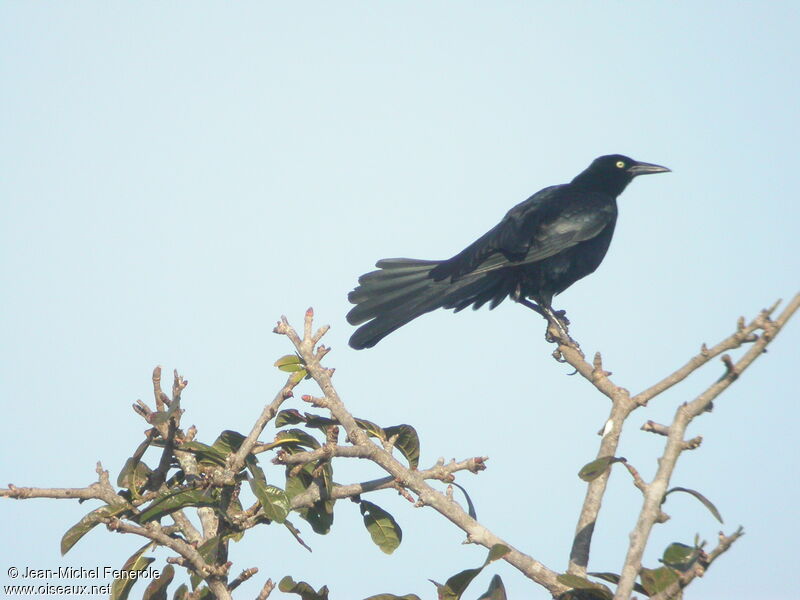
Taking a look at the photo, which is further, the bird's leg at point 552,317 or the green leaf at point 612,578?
the bird's leg at point 552,317

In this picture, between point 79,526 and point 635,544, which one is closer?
point 635,544

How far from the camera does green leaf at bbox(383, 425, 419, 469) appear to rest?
361 centimetres

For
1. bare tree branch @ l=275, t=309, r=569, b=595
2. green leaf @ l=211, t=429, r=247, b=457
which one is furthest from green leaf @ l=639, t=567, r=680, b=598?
green leaf @ l=211, t=429, r=247, b=457

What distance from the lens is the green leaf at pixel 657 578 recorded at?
2.67 m

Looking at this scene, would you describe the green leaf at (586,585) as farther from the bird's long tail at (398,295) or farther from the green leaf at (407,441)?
the bird's long tail at (398,295)

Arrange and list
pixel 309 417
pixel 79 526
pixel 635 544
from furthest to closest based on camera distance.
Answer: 1. pixel 309 417
2. pixel 79 526
3. pixel 635 544

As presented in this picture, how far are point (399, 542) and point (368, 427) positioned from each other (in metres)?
0.49

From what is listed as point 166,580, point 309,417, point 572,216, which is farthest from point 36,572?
point 572,216

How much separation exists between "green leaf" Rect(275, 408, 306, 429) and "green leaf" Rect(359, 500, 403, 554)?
0.43 meters

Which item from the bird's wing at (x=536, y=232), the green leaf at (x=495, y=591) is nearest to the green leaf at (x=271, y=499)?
the green leaf at (x=495, y=591)

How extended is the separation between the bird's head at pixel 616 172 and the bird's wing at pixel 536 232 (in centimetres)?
69

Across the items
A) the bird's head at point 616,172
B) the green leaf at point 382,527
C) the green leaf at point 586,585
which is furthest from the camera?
the bird's head at point 616,172

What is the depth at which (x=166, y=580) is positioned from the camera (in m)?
3.25

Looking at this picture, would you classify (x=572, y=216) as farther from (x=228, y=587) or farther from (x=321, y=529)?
(x=228, y=587)
